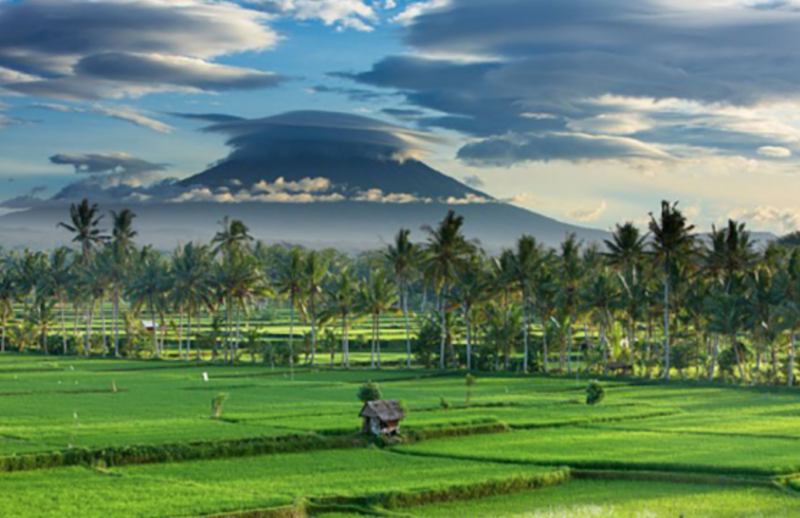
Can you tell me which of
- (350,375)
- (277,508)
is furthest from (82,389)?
(277,508)

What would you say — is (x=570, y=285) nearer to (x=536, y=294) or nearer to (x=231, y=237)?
(x=536, y=294)

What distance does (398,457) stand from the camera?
33.3 m

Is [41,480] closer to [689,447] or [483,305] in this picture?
[689,447]

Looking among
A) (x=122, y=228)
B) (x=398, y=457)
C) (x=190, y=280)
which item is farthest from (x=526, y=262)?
(x=122, y=228)

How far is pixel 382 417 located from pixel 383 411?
26 centimetres

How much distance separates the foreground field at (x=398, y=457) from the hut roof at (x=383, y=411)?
38.5 inches

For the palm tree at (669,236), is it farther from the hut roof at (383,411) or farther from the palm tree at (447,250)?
Answer: the hut roof at (383,411)

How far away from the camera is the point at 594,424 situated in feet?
139

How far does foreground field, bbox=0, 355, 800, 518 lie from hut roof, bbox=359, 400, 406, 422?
3.21 feet

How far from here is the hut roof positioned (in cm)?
3516

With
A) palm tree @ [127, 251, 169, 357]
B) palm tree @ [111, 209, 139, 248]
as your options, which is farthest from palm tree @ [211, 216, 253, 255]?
palm tree @ [111, 209, 139, 248]

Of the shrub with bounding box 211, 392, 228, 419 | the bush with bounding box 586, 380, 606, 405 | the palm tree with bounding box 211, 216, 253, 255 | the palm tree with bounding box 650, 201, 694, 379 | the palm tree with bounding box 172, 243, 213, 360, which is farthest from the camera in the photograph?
the palm tree with bounding box 211, 216, 253, 255

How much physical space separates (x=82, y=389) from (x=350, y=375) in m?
19.3

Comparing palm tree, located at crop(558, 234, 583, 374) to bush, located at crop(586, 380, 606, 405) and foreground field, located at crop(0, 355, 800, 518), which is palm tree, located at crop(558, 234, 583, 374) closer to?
foreground field, located at crop(0, 355, 800, 518)
